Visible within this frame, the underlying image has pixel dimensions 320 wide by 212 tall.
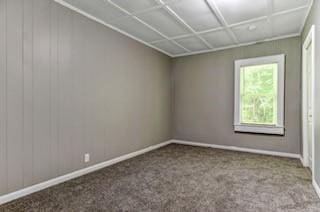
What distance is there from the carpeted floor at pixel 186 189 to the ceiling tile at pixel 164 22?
2637 mm

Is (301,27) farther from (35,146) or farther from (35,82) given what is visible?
(35,146)

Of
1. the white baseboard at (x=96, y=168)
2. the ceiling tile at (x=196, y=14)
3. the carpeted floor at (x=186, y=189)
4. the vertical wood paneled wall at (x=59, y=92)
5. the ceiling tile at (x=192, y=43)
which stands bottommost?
the carpeted floor at (x=186, y=189)

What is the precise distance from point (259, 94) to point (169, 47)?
248cm

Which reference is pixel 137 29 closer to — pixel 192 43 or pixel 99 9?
pixel 99 9

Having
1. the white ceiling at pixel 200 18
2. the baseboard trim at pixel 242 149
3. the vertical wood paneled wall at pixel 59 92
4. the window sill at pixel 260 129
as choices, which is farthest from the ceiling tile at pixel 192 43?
the baseboard trim at pixel 242 149

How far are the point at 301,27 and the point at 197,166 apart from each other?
3305mm

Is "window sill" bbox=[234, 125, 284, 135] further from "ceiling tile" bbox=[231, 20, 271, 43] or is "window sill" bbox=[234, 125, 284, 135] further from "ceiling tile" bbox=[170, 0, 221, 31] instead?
"ceiling tile" bbox=[170, 0, 221, 31]

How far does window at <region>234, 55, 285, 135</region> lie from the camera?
13.6 ft

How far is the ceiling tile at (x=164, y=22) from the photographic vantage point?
308cm

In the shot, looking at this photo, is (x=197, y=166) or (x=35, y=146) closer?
(x=35, y=146)

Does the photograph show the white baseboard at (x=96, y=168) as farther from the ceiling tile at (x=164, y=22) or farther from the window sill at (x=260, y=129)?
the ceiling tile at (x=164, y=22)

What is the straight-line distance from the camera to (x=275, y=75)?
423 centimetres

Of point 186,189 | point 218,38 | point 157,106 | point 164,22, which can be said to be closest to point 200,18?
point 164,22

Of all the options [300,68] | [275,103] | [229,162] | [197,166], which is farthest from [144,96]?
[300,68]
